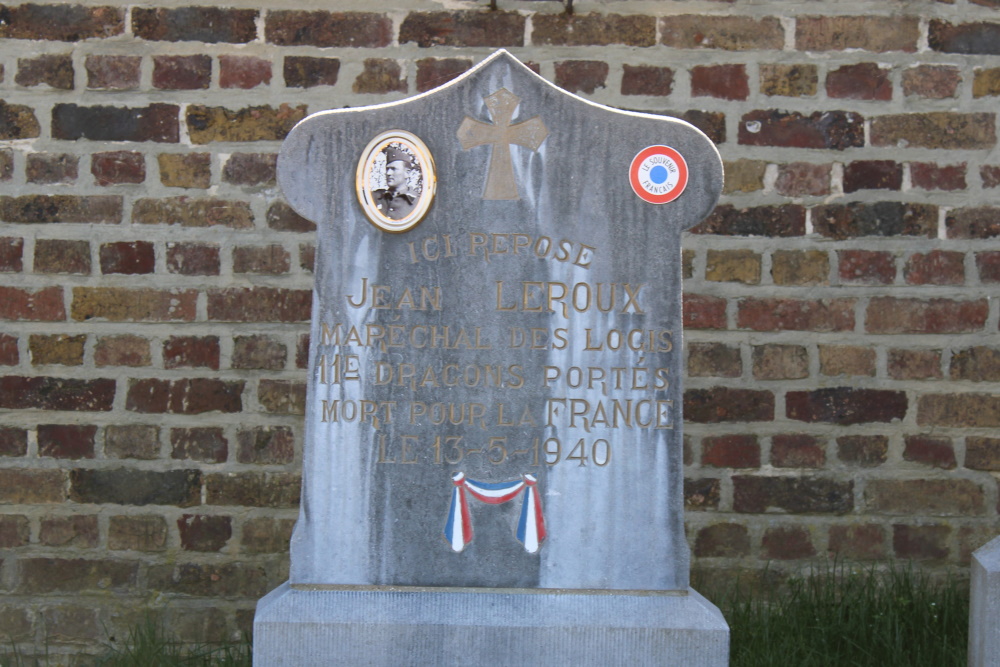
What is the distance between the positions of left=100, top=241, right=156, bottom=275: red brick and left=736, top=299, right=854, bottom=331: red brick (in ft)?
5.80

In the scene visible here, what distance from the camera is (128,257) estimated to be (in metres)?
2.97

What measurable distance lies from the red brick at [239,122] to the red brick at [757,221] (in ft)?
4.15

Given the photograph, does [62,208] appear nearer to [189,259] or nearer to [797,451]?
[189,259]

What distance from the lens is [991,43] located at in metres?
2.97

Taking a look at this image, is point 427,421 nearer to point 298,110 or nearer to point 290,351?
point 290,351

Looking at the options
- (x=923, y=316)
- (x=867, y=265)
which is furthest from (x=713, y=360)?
(x=923, y=316)

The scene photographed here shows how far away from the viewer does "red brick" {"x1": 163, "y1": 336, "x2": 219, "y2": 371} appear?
2979mm

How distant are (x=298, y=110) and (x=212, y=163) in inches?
11.9

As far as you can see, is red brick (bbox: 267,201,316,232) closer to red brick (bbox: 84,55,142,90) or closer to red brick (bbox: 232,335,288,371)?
red brick (bbox: 232,335,288,371)

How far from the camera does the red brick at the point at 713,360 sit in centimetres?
299

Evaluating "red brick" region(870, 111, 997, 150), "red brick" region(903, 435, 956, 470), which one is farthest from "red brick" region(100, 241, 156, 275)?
"red brick" region(903, 435, 956, 470)

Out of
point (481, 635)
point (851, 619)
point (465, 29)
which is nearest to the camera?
point (481, 635)

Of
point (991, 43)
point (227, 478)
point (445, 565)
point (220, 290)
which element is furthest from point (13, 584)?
point (991, 43)

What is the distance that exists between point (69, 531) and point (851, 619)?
230cm
